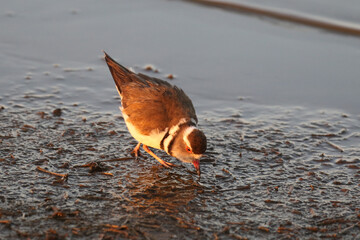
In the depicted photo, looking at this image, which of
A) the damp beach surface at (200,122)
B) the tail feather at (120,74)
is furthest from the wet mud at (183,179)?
the tail feather at (120,74)

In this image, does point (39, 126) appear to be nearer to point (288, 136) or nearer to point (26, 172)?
point (26, 172)

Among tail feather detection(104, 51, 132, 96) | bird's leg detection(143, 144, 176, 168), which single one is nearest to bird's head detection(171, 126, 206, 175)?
bird's leg detection(143, 144, 176, 168)

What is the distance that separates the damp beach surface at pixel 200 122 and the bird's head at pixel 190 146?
201 mm

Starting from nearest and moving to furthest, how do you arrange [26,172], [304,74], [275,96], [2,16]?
[26,172] → [275,96] → [304,74] → [2,16]

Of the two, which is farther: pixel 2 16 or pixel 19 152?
pixel 2 16

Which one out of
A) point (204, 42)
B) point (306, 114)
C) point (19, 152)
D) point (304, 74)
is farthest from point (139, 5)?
point (19, 152)

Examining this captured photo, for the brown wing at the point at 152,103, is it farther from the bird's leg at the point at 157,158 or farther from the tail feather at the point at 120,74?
the bird's leg at the point at 157,158

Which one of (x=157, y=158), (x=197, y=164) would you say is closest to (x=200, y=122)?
(x=157, y=158)

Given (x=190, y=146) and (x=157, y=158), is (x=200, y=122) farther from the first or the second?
(x=190, y=146)

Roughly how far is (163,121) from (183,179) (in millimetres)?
685

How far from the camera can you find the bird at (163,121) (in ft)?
18.0

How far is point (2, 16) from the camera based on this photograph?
9844mm

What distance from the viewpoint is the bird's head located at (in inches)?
212

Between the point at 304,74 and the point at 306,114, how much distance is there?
1354 millimetres
